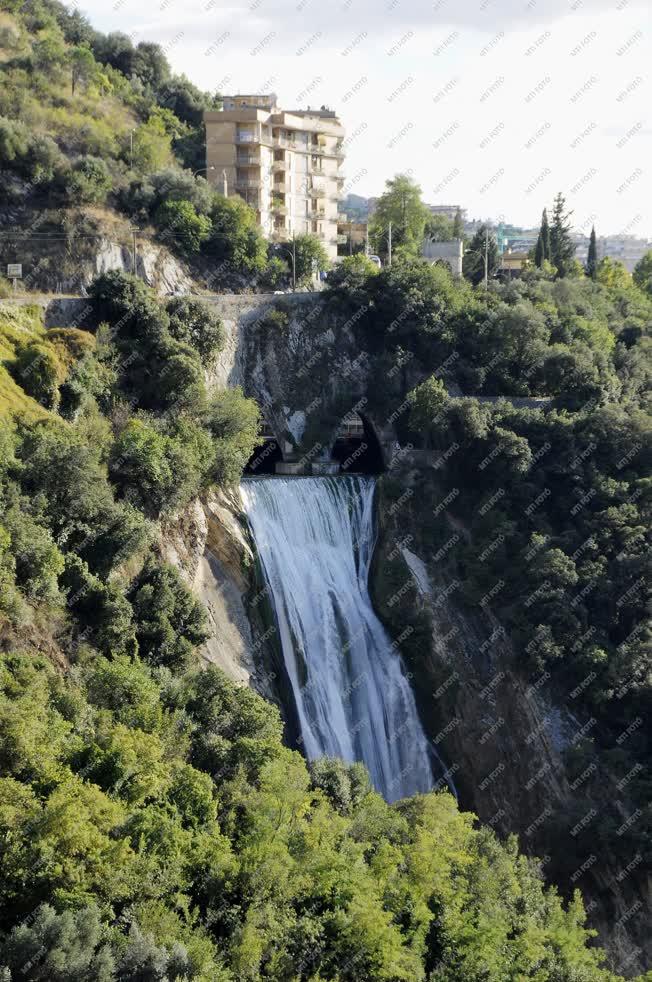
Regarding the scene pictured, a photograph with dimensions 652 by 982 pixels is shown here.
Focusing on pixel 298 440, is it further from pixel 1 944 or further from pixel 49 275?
pixel 1 944

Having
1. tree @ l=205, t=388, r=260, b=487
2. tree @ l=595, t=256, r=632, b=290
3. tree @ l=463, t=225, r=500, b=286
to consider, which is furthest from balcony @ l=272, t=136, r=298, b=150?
tree @ l=205, t=388, r=260, b=487

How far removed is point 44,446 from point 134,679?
748 cm

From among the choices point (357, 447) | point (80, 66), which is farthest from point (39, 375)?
point (80, 66)

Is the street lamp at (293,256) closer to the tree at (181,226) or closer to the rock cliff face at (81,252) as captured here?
the tree at (181,226)

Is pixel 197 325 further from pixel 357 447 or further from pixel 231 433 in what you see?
pixel 357 447

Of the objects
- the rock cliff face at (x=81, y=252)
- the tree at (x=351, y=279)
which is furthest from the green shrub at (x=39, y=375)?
the tree at (x=351, y=279)

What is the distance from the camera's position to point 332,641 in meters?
40.8

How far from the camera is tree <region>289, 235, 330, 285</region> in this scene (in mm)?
60656

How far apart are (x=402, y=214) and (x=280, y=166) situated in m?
9.14

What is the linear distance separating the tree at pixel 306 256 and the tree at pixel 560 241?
1819 centimetres

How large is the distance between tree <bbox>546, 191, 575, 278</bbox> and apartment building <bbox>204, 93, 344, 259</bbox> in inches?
522

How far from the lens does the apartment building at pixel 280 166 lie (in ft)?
213

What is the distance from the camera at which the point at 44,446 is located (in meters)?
33.0

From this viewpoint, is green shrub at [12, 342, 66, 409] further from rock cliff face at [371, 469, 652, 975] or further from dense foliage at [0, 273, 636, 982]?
rock cliff face at [371, 469, 652, 975]
